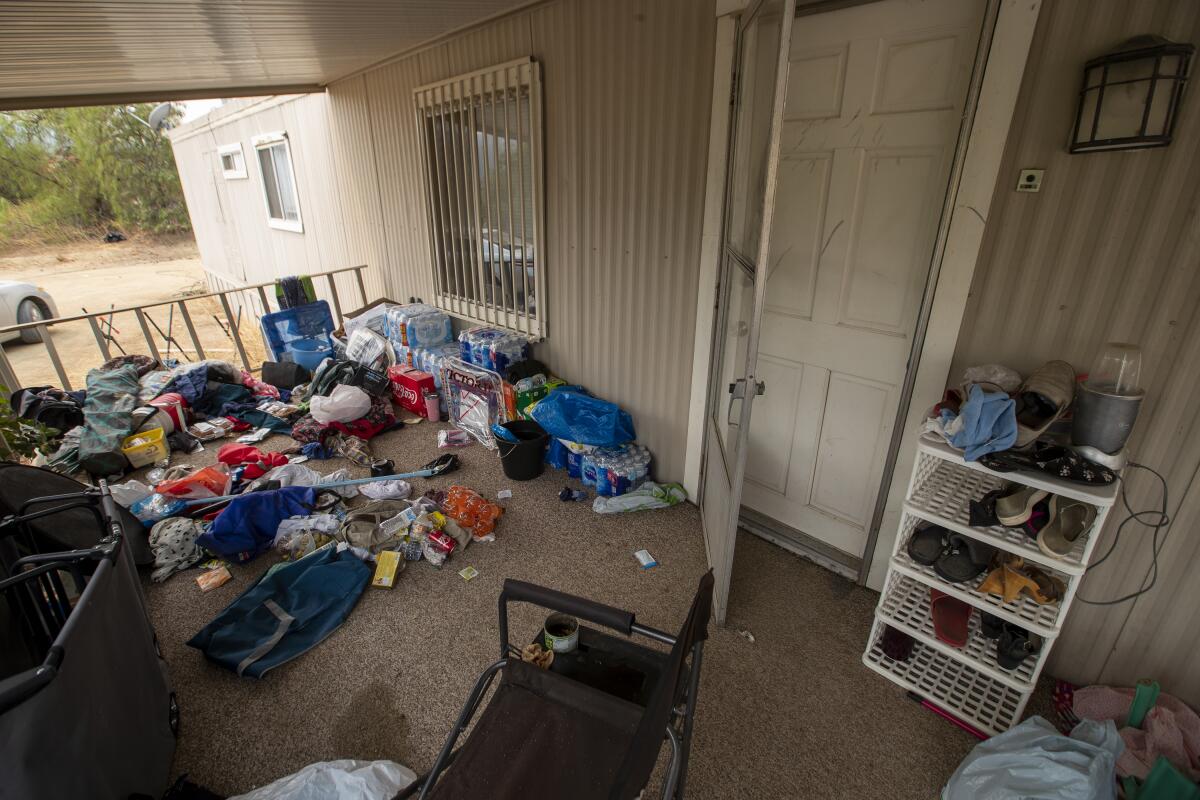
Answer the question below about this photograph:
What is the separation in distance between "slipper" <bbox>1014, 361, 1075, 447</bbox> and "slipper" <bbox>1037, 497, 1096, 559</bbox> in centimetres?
26

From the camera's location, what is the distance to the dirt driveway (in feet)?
23.7

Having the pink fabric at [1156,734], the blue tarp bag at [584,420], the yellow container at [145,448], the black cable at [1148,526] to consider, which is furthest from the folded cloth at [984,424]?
the yellow container at [145,448]

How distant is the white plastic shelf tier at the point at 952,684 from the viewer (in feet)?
5.46

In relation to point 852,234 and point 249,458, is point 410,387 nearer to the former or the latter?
point 249,458

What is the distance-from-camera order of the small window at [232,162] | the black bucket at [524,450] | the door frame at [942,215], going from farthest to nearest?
the small window at [232,162], the black bucket at [524,450], the door frame at [942,215]

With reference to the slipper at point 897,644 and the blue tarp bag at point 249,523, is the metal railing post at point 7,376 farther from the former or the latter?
the slipper at point 897,644

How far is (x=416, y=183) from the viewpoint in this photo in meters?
4.13

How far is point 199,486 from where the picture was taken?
2791mm

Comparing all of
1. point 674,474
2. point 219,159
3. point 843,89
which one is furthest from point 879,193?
point 219,159

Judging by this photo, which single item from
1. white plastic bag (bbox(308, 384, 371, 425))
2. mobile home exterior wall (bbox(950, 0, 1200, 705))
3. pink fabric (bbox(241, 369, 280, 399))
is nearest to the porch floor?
mobile home exterior wall (bbox(950, 0, 1200, 705))

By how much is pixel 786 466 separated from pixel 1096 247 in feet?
4.42

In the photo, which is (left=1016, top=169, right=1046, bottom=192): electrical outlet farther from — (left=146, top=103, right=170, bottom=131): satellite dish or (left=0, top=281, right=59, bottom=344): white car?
(left=146, top=103, right=170, bottom=131): satellite dish

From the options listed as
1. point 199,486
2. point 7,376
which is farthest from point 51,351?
point 199,486

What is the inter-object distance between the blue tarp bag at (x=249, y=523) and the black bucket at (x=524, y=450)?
106 centimetres
